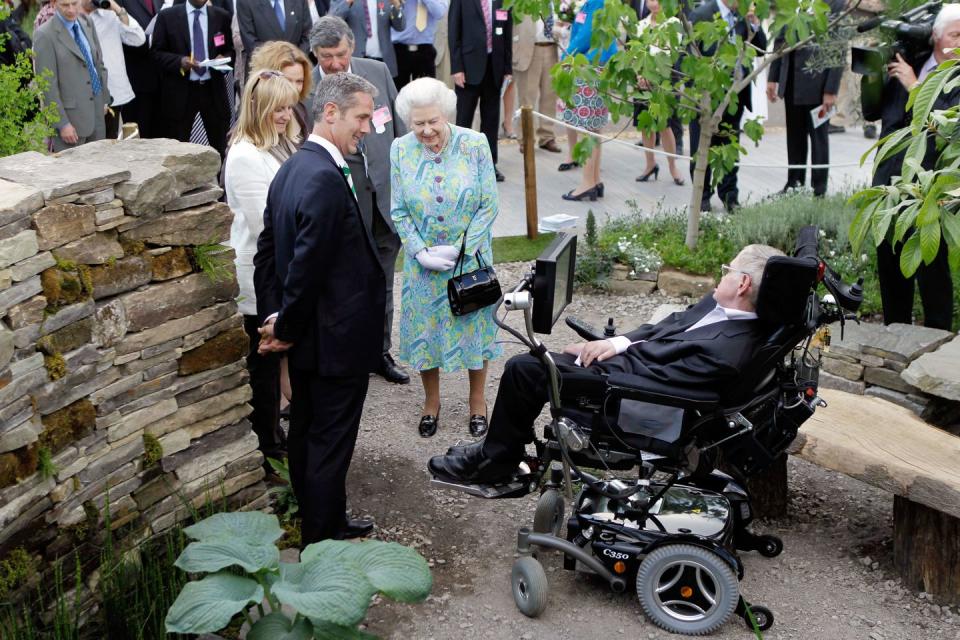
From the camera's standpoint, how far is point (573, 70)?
6.97m

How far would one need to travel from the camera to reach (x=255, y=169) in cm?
482

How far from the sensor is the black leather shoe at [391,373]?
20.7 ft

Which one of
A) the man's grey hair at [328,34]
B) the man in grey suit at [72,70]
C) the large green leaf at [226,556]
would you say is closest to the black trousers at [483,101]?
the man in grey suit at [72,70]

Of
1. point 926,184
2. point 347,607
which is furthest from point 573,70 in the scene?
point 347,607

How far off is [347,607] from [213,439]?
1.44 meters

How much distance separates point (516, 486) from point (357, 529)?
0.71 metres

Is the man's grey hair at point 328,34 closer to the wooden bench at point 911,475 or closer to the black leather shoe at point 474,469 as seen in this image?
the black leather shoe at point 474,469

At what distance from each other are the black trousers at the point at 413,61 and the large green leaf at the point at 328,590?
7221mm

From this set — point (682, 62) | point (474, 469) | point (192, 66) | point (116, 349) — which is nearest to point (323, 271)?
point (116, 349)

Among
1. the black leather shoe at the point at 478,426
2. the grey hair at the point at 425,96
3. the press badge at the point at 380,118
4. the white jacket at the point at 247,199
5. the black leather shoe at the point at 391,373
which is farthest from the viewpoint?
the black leather shoe at the point at 391,373

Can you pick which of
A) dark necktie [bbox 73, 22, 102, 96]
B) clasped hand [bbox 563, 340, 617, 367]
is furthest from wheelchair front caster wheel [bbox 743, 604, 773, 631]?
dark necktie [bbox 73, 22, 102, 96]

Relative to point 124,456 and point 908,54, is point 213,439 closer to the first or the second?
point 124,456

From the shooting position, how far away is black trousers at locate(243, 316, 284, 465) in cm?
499

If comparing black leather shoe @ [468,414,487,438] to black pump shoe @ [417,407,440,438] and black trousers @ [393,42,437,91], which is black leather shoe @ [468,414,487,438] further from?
black trousers @ [393,42,437,91]
